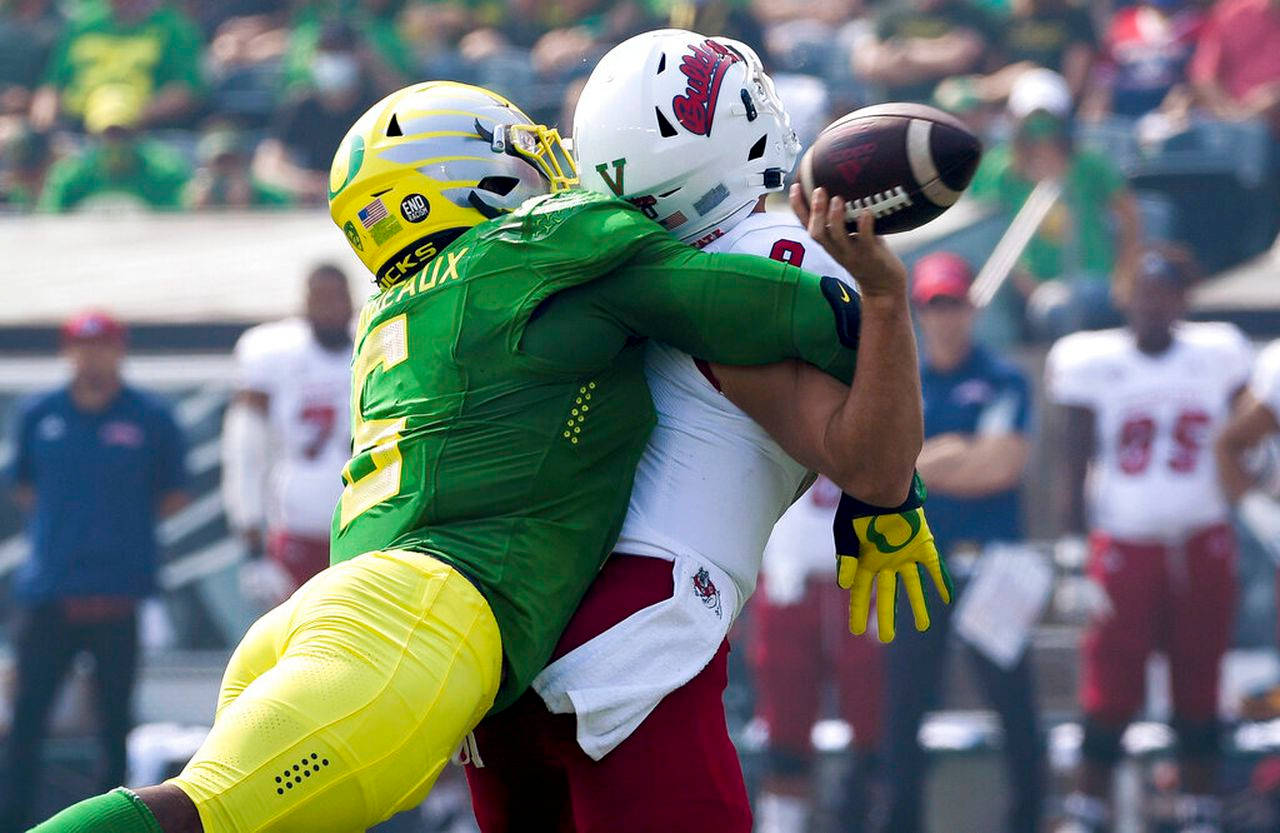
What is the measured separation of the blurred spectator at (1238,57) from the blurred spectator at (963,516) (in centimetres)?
228

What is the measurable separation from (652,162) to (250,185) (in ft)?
21.6

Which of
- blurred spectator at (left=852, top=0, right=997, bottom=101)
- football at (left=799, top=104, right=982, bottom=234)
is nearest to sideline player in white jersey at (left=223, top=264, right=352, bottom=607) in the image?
blurred spectator at (left=852, top=0, right=997, bottom=101)

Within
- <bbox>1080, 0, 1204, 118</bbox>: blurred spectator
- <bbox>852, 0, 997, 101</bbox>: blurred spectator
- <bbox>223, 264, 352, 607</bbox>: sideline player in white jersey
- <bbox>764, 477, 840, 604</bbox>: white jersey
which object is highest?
<bbox>852, 0, 997, 101</bbox>: blurred spectator

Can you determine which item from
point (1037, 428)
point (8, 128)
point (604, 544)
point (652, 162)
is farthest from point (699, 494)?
point (8, 128)

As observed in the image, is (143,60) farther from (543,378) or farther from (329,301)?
(543,378)

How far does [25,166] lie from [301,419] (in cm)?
358

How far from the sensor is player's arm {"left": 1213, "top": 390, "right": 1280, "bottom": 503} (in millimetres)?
6656

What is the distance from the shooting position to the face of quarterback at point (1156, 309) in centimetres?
684

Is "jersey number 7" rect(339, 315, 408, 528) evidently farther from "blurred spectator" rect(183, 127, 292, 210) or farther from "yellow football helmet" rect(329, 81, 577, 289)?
"blurred spectator" rect(183, 127, 292, 210)

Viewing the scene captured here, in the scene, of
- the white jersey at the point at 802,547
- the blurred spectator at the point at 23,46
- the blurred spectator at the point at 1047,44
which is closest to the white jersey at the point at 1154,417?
the white jersey at the point at 802,547

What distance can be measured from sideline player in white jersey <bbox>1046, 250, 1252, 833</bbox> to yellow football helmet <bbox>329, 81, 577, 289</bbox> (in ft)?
12.8

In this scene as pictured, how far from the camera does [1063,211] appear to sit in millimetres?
7531

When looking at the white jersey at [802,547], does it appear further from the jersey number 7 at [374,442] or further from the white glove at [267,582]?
the jersey number 7 at [374,442]

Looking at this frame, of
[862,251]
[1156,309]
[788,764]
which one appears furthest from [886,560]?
[1156,309]
